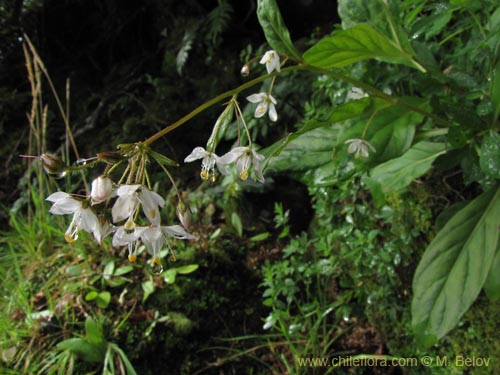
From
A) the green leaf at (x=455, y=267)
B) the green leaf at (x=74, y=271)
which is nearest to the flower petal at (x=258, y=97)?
the green leaf at (x=455, y=267)

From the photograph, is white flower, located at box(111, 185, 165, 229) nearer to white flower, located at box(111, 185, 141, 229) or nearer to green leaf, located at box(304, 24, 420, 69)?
white flower, located at box(111, 185, 141, 229)

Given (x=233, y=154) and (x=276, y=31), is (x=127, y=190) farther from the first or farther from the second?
(x=276, y=31)

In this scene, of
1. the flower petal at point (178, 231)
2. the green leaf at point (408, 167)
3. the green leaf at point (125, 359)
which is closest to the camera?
the flower petal at point (178, 231)

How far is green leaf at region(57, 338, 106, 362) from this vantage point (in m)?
1.59

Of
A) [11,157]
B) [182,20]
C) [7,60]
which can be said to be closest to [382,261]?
[182,20]

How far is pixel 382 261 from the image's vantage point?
1.56m

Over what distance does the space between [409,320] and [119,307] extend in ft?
3.79

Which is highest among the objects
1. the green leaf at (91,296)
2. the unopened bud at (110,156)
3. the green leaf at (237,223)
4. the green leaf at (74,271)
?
the unopened bud at (110,156)

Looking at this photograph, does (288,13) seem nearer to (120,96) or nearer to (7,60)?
(120,96)

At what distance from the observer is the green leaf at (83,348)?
1.59 m

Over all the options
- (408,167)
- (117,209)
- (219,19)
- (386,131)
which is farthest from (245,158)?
(219,19)

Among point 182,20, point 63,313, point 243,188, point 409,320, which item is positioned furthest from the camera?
point 182,20

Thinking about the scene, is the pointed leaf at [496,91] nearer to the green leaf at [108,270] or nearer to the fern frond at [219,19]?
the green leaf at [108,270]

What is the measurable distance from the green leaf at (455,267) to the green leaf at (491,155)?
0.27m
